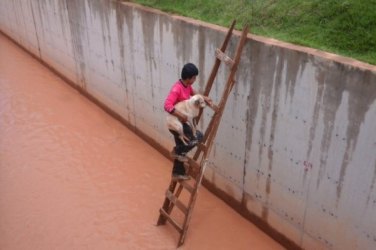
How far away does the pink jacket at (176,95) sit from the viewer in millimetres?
4777

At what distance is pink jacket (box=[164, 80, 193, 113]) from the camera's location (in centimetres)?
478

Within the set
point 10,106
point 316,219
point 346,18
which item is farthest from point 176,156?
point 10,106

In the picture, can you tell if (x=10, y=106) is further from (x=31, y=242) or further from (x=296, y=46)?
(x=296, y=46)

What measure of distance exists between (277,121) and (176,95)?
4.22 ft

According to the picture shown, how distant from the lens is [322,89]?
4.26m

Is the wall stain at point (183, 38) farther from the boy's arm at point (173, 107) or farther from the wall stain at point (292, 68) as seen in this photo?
the wall stain at point (292, 68)

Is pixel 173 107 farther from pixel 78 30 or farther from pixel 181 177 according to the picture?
pixel 78 30

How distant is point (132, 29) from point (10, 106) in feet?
13.4

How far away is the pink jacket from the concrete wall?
2.66 feet

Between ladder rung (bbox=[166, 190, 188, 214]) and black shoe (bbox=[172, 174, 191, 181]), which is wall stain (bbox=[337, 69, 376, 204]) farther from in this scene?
ladder rung (bbox=[166, 190, 188, 214])

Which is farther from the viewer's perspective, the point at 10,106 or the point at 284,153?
the point at 10,106

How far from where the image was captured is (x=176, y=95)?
4863mm

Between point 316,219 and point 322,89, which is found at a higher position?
point 322,89

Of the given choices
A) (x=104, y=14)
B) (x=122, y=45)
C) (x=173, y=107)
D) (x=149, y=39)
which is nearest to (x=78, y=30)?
(x=104, y=14)
